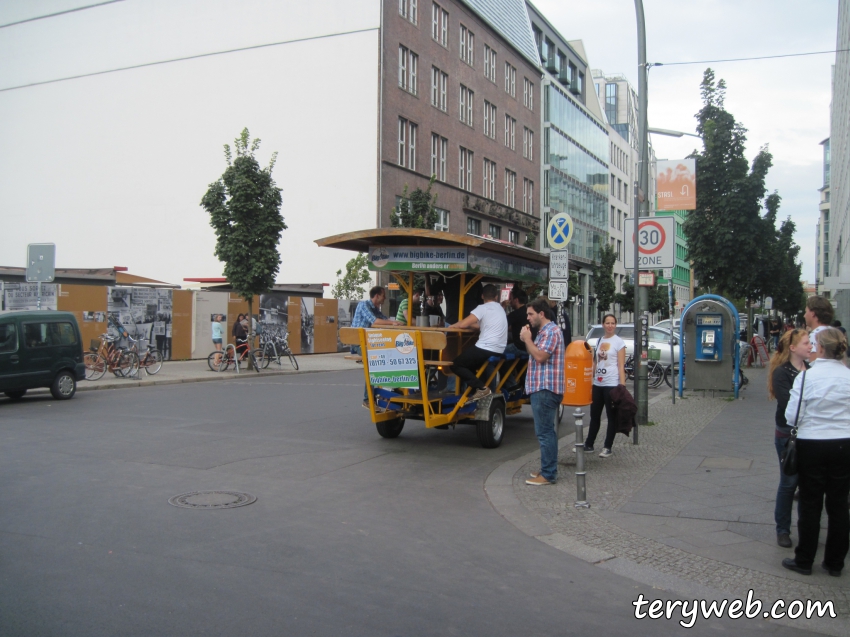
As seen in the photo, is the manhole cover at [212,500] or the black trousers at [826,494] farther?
the manhole cover at [212,500]

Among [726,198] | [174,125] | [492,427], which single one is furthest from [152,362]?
[174,125]

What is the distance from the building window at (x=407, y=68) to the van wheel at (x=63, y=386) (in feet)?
89.1

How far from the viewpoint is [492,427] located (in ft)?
33.7

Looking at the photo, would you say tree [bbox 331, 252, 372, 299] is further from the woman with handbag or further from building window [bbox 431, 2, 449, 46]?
the woman with handbag

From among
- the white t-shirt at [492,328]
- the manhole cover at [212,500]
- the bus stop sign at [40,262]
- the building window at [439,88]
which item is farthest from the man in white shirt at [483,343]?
the building window at [439,88]

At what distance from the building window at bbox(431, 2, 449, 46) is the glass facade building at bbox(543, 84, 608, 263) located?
1698 centimetres

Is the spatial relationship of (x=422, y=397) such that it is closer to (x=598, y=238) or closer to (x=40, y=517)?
(x=40, y=517)

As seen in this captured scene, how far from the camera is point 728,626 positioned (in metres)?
4.50

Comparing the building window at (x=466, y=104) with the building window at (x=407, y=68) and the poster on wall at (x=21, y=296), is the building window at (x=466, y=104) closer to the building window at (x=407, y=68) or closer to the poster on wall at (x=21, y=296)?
the building window at (x=407, y=68)

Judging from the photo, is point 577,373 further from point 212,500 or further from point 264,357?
point 264,357

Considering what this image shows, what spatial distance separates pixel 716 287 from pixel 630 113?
224ft

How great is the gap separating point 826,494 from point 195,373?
2021 centimetres

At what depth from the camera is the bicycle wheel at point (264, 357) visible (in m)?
25.5

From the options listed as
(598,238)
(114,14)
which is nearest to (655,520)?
(114,14)
